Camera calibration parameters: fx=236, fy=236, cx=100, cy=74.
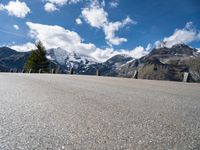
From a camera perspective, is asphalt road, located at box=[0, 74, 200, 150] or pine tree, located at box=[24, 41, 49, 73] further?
pine tree, located at box=[24, 41, 49, 73]

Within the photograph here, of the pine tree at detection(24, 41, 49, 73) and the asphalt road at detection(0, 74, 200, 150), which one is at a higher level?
the pine tree at detection(24, 41, 49, 73)

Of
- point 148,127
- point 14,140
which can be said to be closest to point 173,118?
point 148,127

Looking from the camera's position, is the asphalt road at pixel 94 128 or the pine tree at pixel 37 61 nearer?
the asphalt road at pixel 94 128

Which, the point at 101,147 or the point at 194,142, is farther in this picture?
the point at 194,142

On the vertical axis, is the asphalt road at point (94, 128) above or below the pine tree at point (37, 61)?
below

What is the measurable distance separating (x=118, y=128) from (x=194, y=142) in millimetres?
848

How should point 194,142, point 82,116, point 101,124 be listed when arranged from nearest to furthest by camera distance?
point 194,142 → point 101,124 → point 82,116

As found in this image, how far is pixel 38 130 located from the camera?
261cm

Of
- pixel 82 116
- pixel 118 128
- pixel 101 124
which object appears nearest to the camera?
pixel 118 128

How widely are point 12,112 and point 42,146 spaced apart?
1.61 metres

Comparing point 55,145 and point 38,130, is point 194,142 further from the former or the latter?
point 38,130

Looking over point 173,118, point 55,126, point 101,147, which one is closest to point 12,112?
point 55,126

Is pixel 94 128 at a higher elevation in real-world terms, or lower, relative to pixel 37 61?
lower

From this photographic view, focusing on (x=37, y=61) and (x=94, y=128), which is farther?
(x=37, y=61)
